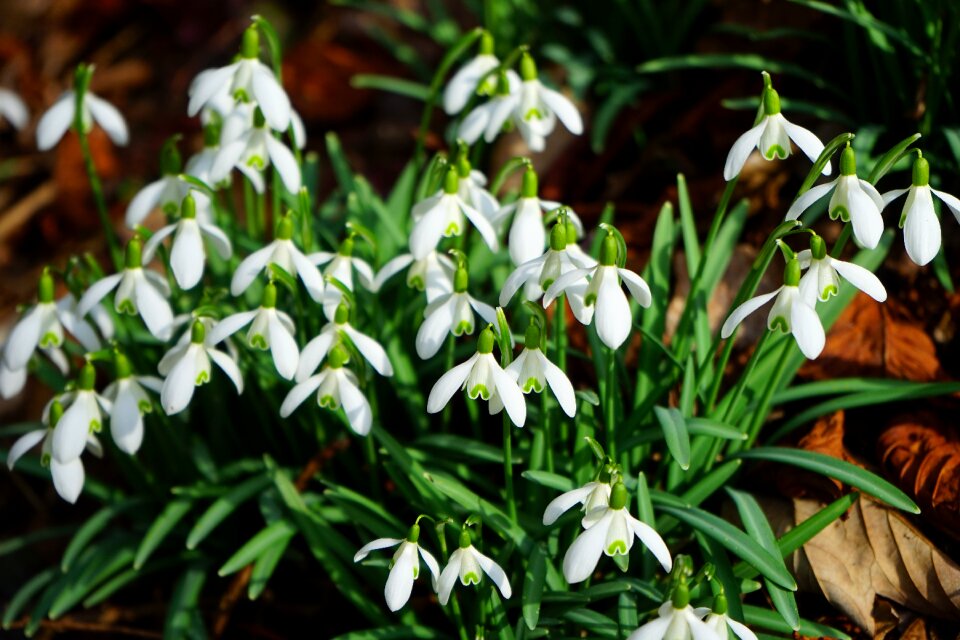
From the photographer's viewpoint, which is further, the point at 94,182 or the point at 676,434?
the point at 94,182

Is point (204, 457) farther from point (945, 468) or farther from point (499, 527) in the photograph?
point (945, 468)

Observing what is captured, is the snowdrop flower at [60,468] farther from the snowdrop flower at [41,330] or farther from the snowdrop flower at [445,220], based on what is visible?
the snowdrop flower at [445,220]

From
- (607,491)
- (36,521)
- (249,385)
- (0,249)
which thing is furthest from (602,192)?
(0,249)

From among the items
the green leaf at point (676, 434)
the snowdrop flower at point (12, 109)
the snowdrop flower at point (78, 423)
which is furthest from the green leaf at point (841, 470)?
the snowdrop flower at point (12, 109)

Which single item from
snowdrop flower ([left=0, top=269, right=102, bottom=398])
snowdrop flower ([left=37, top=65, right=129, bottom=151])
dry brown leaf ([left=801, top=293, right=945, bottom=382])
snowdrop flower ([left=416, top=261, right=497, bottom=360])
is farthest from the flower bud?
snowdrop flower ([left=37, top=65, right=129, bottom=151])

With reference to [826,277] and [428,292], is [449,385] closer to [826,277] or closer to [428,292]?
[428,292]

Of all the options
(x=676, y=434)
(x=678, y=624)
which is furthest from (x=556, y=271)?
(x=678, y=624)
